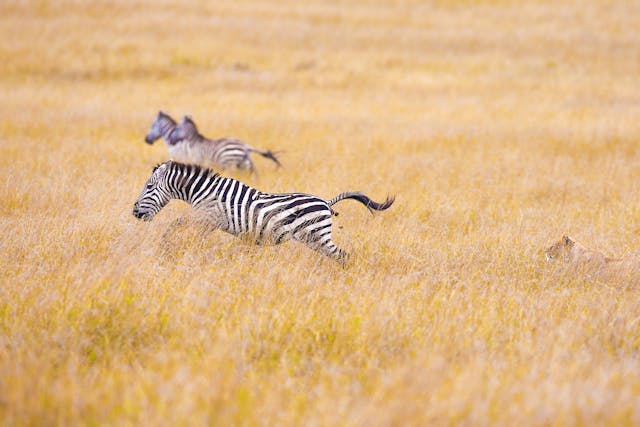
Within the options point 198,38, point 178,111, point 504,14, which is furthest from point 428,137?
point 504,14

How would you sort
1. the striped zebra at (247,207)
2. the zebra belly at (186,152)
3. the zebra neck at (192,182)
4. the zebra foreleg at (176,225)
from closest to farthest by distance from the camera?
the striped zebra at (247,207) → the zebra foreleg at (176,225) → the zebra neck at (192,182) → the zebra belly at (186,152)

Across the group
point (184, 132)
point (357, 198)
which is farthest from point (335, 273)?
point (184, 132)

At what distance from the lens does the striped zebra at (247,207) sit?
641 centimetres

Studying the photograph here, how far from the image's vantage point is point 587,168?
12.3 metres

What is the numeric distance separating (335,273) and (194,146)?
6.83m

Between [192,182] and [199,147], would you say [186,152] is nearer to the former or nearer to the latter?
[199,147]

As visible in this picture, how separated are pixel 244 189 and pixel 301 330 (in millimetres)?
2219

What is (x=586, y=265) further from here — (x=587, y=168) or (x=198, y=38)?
(x=198, y=38)

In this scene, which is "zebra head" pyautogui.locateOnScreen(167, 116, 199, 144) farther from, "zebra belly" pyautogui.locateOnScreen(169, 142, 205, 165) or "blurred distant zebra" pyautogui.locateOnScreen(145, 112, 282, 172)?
"zebra belly" pyautogui.locateOnScreen(169, 142, 205, 165)

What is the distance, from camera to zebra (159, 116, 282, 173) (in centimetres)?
1214

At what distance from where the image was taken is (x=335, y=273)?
6.38 metres

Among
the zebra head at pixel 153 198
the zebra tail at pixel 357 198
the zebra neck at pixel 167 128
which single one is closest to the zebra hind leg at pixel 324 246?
the zebra tail at pixel 357 198

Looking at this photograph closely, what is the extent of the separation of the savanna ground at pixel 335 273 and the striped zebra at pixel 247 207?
21 cm

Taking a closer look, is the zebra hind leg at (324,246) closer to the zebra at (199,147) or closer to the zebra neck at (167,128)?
the zebra at (199,147)
